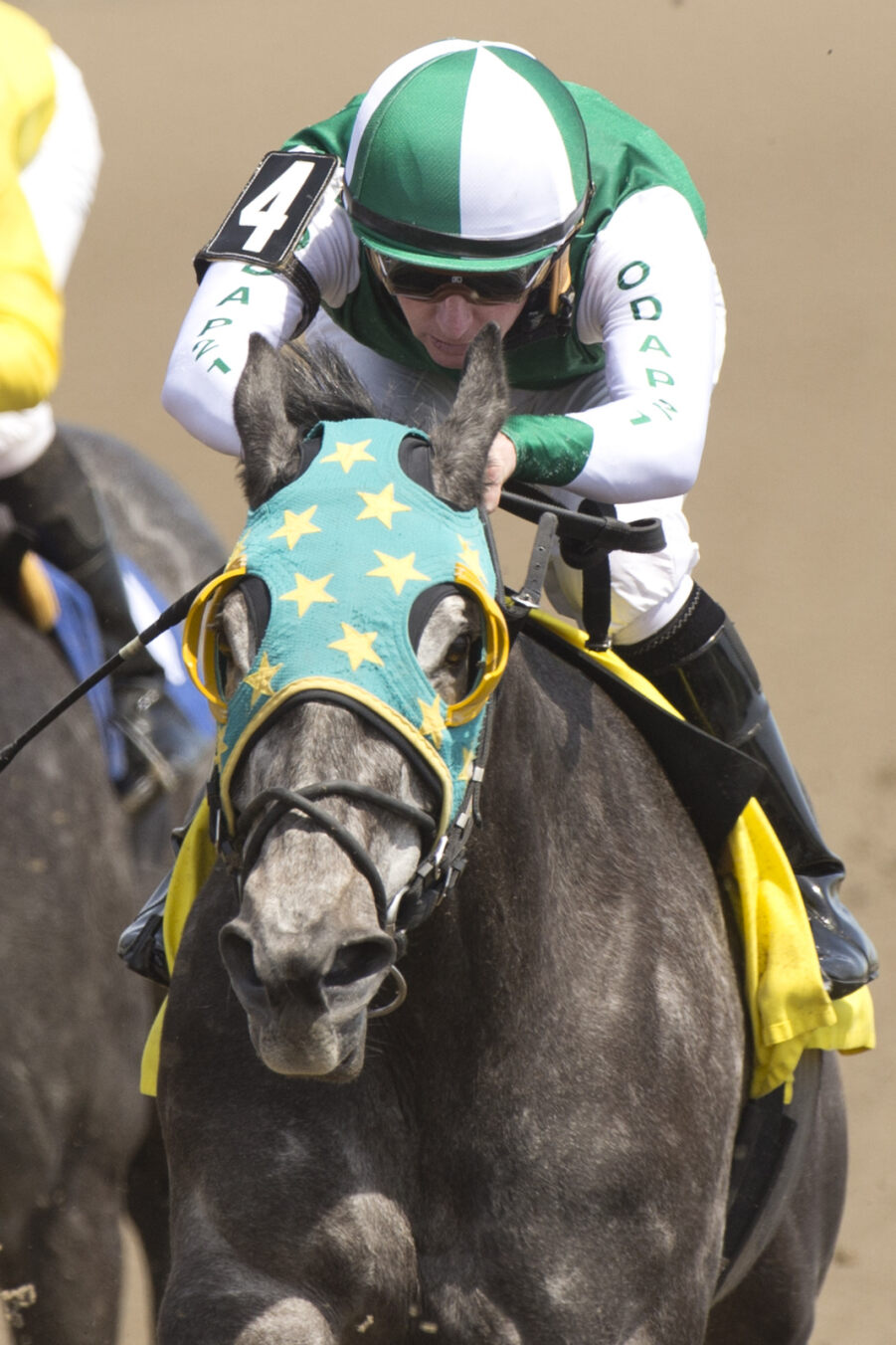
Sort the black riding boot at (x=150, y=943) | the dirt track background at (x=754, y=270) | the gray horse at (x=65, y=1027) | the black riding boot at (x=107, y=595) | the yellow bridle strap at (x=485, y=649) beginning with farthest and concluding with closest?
the dirt track background at (x=754, y=270) < the black riding boot at (x=107, y=595) < the gray horse at (x=65, y=1027) < the black riding boot at (x=150, y=943) < the yellow bridle strap at (x=485, y=649)

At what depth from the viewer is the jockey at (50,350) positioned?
3.64m

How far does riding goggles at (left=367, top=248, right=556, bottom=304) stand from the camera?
2.93 metres

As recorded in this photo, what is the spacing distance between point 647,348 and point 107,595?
2023 mm

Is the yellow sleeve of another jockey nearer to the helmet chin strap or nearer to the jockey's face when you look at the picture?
the jockey's face

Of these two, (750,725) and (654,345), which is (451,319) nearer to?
(654,345)

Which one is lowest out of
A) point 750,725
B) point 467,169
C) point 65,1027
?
point 65,1027

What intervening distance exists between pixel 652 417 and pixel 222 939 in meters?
1.10

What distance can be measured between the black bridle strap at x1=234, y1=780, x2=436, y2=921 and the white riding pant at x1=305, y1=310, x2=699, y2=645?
3.49 feet

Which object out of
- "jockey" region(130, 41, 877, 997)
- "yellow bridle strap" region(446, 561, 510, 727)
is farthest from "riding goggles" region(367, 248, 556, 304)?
"yellow bridle strap" region(446, 561, 510, 727)

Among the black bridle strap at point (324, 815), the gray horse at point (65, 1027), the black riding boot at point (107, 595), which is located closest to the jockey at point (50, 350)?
the black riding boot at point (107, 595)

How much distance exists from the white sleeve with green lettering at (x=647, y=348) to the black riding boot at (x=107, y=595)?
1.63m

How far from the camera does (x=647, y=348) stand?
9.73 feet

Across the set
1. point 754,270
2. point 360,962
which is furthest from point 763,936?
point 754,270

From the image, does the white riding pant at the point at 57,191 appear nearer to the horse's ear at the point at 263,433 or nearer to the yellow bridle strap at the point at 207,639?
the horse's ear at the point at 263,433
